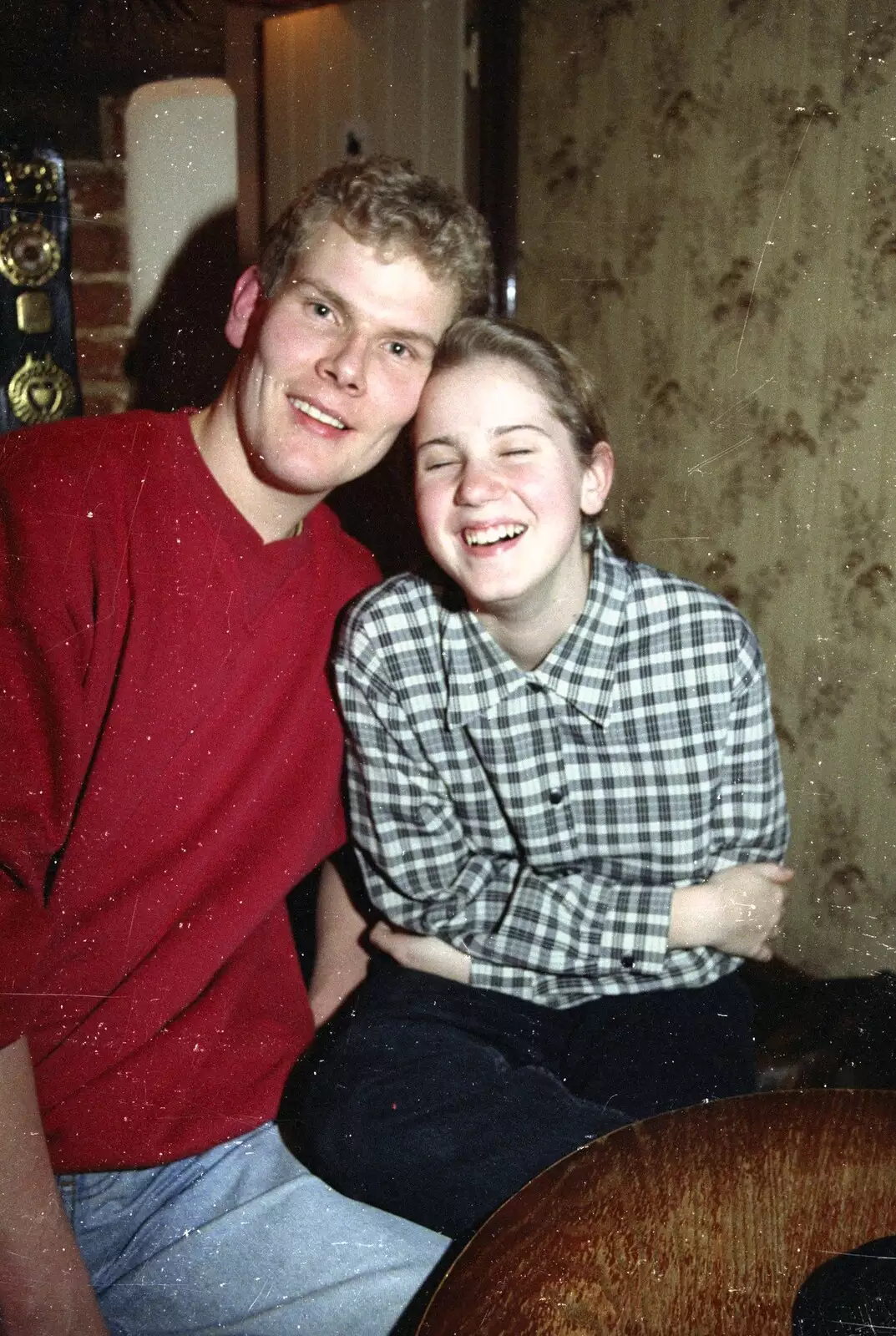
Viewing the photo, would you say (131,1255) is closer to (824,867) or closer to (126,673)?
(126,673)

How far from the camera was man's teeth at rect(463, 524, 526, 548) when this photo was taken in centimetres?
128

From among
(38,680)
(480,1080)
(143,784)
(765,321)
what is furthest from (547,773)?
(765,321)

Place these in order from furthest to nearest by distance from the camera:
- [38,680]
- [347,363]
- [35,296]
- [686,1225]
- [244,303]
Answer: [35,296] → [244,303] → [347,363] → [38,680] → [686,1225]

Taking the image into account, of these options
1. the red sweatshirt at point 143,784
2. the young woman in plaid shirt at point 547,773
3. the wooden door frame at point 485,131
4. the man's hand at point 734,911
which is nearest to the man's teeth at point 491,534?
the young woman in plaid shirt at point 547,773

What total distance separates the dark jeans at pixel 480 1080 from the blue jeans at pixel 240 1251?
0.04m

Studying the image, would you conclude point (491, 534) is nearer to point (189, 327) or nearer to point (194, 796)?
point (194, 796)

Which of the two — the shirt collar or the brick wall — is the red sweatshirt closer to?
the shirt collar

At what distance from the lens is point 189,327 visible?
5.76 feet

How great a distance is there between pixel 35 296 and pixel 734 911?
1401mm

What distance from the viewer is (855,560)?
1780 mm

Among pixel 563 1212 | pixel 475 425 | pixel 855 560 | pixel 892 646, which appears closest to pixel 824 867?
pixel 892 646

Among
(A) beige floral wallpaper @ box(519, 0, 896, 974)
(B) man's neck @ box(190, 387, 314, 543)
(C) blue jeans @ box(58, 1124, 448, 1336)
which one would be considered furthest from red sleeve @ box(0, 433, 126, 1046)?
(A) beige floral wallpaper @ box(519, 0, 896, 974)

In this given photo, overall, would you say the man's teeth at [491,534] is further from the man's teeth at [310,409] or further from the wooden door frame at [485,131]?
the wooden door frame at [485,131]

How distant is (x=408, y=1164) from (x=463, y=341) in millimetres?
993
